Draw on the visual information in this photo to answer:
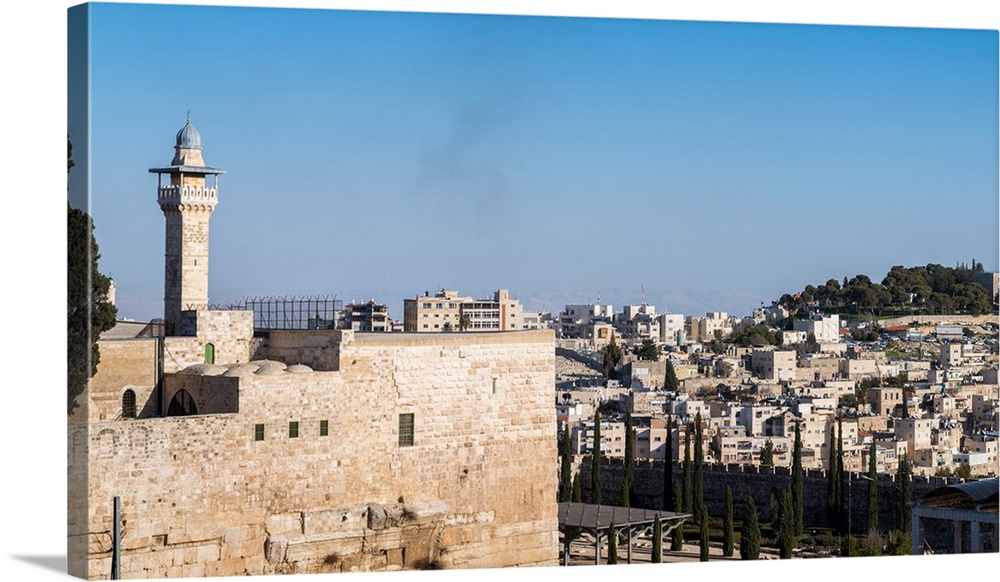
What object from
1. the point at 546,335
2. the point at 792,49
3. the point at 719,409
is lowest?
the point at 719,409

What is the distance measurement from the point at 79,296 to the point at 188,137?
3622mm

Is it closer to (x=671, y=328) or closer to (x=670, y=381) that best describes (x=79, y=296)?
(x=670, y=381)

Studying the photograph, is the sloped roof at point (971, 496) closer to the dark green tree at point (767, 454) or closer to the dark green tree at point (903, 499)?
the dark green tree at point (903, 499)

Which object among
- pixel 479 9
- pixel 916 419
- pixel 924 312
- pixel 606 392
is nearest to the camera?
pixel 479 9

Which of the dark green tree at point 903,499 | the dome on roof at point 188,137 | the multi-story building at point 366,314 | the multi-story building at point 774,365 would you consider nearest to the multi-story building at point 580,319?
the multi-story building at point 774,365

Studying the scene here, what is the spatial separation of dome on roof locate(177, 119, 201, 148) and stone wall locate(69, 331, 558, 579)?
2340 millimetres

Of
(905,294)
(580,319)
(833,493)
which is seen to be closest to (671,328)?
(580,319)

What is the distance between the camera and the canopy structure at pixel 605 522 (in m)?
19.6

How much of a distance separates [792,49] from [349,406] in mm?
5359

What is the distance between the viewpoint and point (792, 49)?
15547 millimetres

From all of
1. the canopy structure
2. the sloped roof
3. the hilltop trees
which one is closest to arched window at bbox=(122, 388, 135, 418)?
the canopy structure

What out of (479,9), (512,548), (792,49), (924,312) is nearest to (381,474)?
(512,548)

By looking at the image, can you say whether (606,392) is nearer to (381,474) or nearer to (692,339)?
(692,339)

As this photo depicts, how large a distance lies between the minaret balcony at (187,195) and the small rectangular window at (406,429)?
3.05m
